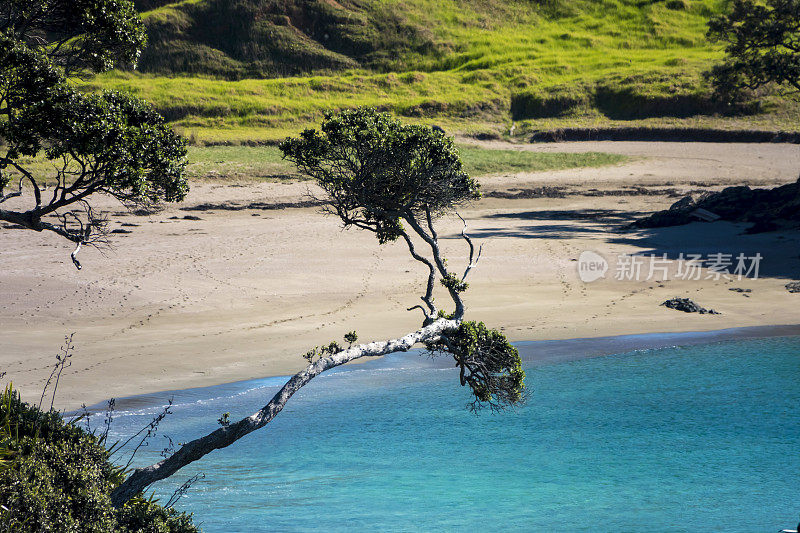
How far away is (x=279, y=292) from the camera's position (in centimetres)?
2000

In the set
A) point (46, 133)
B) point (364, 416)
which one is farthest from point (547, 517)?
point (46, 133)

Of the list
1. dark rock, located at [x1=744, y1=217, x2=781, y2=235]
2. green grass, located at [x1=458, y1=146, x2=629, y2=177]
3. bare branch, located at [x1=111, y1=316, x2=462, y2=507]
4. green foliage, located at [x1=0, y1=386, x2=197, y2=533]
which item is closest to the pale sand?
dark rock, located at [x1=744, y1=217, x2=781, y2=235]

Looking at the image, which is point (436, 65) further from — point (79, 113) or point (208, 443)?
point (208, 443)

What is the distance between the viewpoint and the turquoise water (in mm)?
10516

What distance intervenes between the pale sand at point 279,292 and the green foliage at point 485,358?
6.68 meters

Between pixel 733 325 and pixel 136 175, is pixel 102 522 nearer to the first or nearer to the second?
pixel 136 175

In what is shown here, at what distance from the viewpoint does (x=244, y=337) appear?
16.9 m

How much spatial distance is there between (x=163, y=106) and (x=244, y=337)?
47.5m

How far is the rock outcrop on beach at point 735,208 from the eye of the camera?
2641cm

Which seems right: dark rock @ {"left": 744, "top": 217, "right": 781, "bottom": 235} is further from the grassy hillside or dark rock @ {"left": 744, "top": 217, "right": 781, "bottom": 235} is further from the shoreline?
the grassy hillside

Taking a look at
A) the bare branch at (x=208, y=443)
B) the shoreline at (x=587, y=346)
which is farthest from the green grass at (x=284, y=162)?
the bare branch at (x=208, y=443)

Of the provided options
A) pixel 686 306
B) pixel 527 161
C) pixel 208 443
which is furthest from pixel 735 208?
pixel 208 443

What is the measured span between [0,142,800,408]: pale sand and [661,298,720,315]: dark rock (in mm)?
282

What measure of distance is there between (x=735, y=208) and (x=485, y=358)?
21.2 m
